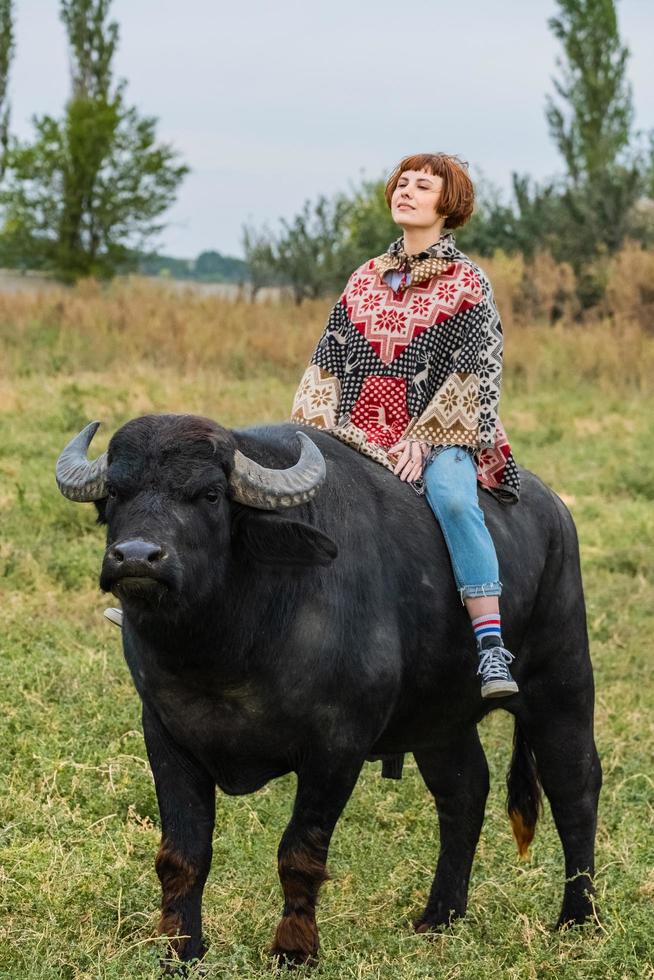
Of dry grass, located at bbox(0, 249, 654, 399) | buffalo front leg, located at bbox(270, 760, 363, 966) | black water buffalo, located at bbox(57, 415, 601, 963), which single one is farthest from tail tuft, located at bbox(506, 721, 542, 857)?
dry grass, located at bbox(0, 249, 654, 399)

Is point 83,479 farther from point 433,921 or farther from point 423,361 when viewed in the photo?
point 433,921

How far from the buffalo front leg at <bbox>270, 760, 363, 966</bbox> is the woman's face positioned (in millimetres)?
1757

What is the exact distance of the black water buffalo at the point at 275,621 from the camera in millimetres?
3586

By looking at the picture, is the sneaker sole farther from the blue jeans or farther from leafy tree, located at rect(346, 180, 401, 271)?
leafy tree, located at rect(346, 180, 401, 271)

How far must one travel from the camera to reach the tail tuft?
5.07 m

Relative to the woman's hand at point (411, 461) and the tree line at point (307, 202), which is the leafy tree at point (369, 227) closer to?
the tree line at point (307, 202)

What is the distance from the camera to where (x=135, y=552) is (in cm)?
332

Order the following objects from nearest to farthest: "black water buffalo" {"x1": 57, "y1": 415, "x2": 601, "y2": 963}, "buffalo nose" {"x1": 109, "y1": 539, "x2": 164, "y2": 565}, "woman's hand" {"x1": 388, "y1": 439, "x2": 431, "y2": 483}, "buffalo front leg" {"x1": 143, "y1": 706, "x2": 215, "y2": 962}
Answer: "buffalo nose" {"x1": 109, "y1": 539, "x2": 164, "y2": 565}
"black water buffalo" {"x1": 57, "y1": 415, "x2": 601, "y2": 963}
"buffalo front leg" {"x1": 143, "y1": 706, "x2": 215, "y2": 962}
"woman's hand" {"x1": 388, "y1": 439, "x2": 431, "y2": 483}

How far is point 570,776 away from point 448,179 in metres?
2.12

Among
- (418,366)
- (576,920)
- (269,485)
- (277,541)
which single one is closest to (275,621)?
(277,541)

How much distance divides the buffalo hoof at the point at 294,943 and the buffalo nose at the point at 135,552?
122 centimetres

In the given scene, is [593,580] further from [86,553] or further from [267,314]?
[267,314]

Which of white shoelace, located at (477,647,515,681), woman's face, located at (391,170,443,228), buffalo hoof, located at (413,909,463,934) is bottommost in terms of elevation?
buffalo hoof, located at (413,909,463,934)

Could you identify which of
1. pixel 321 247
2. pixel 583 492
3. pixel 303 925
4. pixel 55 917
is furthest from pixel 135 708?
A: pixel 321 247
